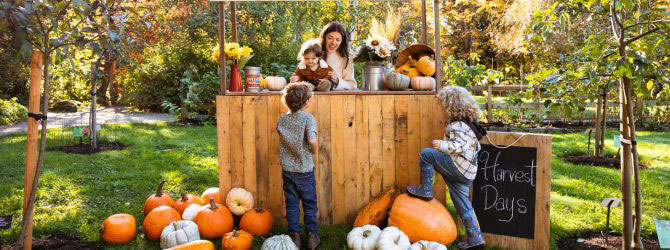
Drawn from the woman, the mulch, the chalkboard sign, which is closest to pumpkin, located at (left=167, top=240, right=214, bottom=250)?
the woman

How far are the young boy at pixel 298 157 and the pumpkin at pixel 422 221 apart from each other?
60 centimetres

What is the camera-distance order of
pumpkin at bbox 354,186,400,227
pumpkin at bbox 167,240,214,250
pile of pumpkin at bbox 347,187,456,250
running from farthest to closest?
1. pumpkin at bbox 354,186,400,227
2. pile of pumpkin at bbox 347,187,456,250
3. pumpkin at bbox 167,240,214,250

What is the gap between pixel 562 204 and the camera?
4504mm

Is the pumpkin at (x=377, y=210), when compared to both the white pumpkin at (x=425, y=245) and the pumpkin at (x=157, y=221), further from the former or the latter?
the pumpkin at (x=157, y=221)

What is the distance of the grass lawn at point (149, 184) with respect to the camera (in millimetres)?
3898

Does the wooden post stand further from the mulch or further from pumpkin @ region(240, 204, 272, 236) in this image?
the mulch

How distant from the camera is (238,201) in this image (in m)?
3.91

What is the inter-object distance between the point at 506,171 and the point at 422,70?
3.43 feet

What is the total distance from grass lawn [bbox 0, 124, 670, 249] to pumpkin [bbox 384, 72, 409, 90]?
1.20 metres

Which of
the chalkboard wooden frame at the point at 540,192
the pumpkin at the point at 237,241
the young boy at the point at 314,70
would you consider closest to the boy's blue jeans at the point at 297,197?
the pumpkin at the point at 237,241

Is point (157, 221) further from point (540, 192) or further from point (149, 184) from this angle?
point (540, 192)

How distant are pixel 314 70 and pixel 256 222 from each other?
128cm

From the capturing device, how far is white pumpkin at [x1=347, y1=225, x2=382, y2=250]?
328 cm

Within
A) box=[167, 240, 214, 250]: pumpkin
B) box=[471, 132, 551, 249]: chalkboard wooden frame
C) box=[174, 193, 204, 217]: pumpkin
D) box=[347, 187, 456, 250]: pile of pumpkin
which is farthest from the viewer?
box=[174, 193, 204, 217]: pumpkin
